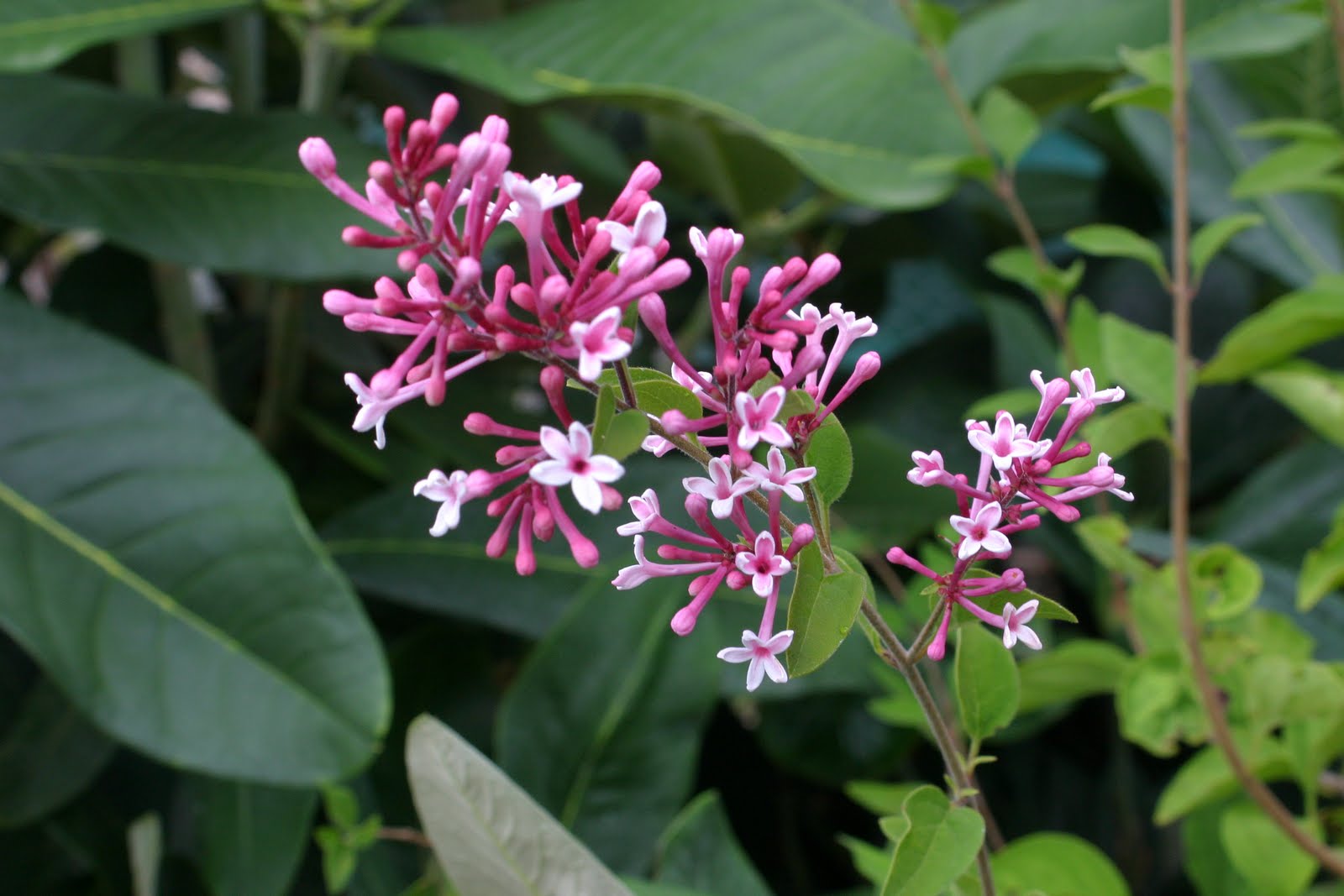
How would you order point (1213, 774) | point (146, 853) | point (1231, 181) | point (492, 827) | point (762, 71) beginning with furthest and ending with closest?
point (1231, 181), point (762, 71), point (146, 853), point (1213, 774), point (492, 827)

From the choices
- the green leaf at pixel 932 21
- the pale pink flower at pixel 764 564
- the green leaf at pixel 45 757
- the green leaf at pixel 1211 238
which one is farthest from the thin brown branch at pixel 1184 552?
the green leaf at pixel 45 757

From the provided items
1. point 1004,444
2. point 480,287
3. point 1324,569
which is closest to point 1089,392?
point 1004,444

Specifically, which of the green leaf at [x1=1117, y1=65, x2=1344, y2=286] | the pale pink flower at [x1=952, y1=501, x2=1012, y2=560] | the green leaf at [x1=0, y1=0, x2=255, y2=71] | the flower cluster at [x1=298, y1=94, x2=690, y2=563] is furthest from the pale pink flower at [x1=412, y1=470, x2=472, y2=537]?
the green leaf at [x1=1117, y1=65, x2=1344, y2=286]

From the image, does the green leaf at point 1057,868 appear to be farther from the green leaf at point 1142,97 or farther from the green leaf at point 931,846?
the green leaf at point 1142,97

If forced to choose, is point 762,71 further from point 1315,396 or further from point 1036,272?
point 1315,396

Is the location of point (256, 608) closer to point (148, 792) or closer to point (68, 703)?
point (68, 703)

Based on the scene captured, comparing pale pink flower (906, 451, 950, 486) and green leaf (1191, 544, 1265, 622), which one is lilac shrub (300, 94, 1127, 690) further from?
green leaf (1191, 544, 1265, 622)
